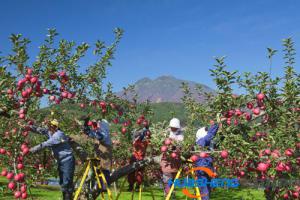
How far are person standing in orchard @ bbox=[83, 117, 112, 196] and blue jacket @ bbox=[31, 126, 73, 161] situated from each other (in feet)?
1.87

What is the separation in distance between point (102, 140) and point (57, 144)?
1.04 meters

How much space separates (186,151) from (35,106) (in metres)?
3.31

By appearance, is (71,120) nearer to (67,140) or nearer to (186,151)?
(67,140)

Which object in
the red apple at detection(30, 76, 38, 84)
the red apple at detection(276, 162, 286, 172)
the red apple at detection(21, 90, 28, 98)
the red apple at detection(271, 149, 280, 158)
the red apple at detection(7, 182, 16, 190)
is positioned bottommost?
the red apple at detection(7, 182, 16, 190)

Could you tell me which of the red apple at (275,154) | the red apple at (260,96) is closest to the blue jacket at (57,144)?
the red apple at (260,96)

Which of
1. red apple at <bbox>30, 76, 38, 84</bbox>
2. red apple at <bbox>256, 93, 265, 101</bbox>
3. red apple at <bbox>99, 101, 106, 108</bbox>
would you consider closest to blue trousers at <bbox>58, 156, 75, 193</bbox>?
red apple at <bbox>99, 101, 106, 108</bbox>

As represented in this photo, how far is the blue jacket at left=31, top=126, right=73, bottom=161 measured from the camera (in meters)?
7.94

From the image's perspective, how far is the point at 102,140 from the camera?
8734mm

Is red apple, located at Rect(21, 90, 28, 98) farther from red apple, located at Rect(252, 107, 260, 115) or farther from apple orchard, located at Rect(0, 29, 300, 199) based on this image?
red apple, located at Rect(252, 107, 260, 115)

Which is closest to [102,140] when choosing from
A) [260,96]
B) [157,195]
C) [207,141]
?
[207,141]

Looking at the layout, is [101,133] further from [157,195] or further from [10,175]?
[157,195]

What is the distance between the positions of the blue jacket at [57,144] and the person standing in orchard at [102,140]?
0.57 m

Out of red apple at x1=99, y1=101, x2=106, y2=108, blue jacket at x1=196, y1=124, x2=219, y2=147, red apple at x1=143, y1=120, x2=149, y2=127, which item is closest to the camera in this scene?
blue jacket at x1=196, y1=124, x2=219, y2=147

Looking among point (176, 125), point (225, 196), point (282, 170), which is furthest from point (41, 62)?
point (225, 196)
